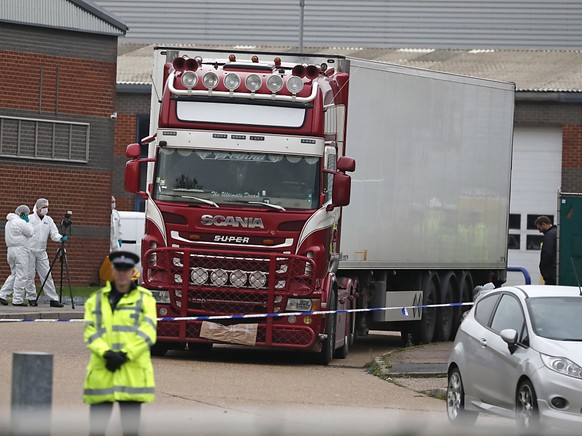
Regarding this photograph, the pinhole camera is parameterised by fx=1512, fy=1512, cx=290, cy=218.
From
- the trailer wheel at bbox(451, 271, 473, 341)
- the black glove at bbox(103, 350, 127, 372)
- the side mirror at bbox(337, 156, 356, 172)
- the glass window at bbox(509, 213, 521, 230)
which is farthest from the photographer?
the glass window at bbox(509, 213, 521, 230)

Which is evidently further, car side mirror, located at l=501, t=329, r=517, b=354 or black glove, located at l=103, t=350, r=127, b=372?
car side mirror, located at l=501, t=329, r=517, b=354

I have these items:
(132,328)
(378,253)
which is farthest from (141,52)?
(132,328)

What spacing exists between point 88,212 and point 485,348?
2259 centimetres

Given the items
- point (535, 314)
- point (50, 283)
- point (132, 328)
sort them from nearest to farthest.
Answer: point (132, 328), point (535, 314), point (50, 283)

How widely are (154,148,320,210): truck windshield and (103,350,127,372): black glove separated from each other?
361 inches

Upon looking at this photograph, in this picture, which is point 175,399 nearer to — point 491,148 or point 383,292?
point 383,292

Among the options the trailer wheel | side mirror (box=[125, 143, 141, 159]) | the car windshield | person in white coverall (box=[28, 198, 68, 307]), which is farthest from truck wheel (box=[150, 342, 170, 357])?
person in white coverall (box=[28, 198, 68, 307])

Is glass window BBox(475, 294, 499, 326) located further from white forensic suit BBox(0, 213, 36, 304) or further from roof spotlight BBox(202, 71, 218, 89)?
white forensic suit BBox(0, 213, 36, 304)

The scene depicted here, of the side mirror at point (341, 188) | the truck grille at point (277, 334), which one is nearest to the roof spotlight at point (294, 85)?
the side mirror at point (341, 188)

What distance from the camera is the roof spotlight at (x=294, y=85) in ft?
61.2

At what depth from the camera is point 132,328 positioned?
9617 mm

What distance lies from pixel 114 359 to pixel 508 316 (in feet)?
A: 16.6

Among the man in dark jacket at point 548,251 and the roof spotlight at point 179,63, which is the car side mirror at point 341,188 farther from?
the man in dark jacket at point 548,251

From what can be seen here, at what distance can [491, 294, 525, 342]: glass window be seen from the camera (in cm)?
1323
